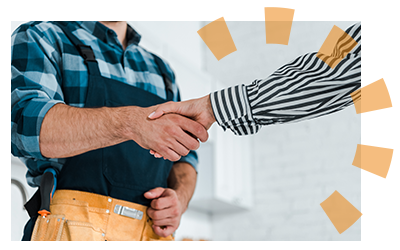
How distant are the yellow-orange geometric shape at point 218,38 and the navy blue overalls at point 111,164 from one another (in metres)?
2.27

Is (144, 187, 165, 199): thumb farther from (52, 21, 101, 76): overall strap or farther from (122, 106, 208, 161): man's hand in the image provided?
(52, 21, 101, 76): overall strap

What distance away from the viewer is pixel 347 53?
2.54 feet

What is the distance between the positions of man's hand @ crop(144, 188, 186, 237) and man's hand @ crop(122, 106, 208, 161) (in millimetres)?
145

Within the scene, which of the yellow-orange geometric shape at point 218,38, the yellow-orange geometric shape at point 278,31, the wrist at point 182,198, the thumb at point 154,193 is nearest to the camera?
the thumb at point 154,193

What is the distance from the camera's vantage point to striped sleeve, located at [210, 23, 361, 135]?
2.48 feet

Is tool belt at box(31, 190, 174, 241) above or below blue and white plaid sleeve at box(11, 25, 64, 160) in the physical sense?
below

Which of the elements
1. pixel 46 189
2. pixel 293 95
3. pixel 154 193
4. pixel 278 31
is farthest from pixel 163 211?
pixel 278 31

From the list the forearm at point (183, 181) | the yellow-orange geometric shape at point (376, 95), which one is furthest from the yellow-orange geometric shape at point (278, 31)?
the yellow-orange geometric shape at point (376, 95)

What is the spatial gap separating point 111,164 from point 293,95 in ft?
1.48

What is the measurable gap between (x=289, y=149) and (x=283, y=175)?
0.67ft

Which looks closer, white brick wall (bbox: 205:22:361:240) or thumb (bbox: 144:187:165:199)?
thumb (bbox: 144:187:165:199)

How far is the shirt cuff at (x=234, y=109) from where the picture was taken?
30.5 inches
